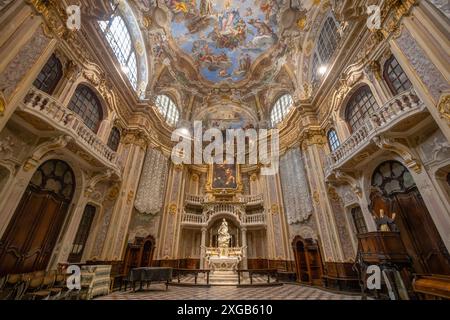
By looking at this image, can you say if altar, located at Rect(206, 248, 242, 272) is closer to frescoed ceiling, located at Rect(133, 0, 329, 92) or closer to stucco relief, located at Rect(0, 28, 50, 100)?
stucco relief, located at Rect(0, 28, 50, 100)

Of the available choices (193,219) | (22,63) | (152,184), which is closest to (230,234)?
(193,219)

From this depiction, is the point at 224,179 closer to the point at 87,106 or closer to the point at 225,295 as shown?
the point at 225,295

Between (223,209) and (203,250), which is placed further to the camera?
(223,209)

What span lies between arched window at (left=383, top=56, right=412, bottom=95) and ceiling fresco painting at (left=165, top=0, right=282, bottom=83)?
9.06m

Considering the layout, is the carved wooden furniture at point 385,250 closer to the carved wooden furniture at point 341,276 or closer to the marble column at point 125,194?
the carved wooden furniture at point 341,276

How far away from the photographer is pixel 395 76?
682cm

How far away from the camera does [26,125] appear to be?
5.91m

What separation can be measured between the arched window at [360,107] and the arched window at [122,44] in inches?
475

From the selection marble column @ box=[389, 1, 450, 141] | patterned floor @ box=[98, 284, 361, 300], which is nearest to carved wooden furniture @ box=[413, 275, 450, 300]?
patterned floor @ box=[98, 284, 361, 300]

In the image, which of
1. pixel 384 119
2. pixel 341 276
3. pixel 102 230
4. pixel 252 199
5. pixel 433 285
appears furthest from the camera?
pixel 252 199

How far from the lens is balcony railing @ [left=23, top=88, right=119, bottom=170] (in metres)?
5.54

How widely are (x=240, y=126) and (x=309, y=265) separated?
12.7m

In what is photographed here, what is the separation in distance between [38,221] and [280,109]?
51.6 ft
